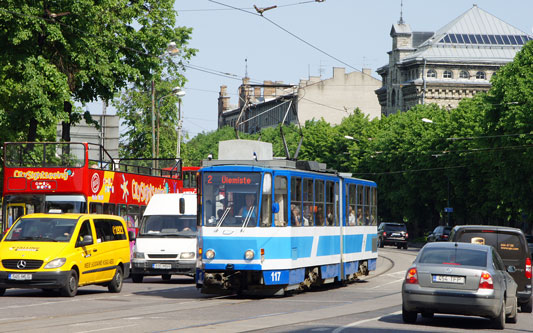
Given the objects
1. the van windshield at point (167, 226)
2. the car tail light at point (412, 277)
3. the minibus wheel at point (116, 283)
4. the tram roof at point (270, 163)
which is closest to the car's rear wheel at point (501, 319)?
the car tail light at point (412, 277)

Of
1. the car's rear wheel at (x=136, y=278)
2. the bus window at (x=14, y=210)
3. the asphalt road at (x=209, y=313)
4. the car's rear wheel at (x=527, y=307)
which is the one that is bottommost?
the car's rear wheel at (x=527, y=307)

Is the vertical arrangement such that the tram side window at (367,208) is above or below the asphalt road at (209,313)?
above

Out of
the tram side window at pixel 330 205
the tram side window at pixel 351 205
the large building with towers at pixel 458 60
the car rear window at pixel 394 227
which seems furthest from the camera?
the large building with towers at pixel 458 60

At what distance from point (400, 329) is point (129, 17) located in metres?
26.2

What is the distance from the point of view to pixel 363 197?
30.3m

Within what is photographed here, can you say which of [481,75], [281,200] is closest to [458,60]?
[481,75]

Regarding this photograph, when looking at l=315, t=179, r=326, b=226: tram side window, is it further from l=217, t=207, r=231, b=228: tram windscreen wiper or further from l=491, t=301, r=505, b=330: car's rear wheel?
l=491, t=301, r=505, b=330: car's rear wheel

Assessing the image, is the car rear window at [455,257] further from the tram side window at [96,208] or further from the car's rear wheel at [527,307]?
the tram side window at [96,208]

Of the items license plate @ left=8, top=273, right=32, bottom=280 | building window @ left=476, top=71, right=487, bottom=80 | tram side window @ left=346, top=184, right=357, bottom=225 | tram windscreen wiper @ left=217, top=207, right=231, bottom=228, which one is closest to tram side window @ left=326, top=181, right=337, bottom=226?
tram side window @ left=346, top=184, right=357, bottom=225

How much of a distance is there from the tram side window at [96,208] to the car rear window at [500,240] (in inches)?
463

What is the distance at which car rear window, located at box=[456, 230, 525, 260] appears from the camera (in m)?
20.6

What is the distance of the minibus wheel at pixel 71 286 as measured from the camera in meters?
22.4

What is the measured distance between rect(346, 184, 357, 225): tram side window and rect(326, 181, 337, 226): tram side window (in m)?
1.48

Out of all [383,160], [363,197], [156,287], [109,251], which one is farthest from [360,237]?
[383,160]
